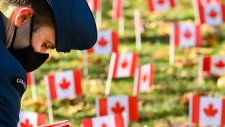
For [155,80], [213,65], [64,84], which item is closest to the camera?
[64,84]

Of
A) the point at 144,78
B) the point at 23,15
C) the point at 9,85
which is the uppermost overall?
the point at 23,15

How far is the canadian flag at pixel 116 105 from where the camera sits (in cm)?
425

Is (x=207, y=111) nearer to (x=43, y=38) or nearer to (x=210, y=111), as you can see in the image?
(x=210, y=111)

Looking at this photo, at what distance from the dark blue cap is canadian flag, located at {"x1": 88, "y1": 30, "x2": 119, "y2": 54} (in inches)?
124

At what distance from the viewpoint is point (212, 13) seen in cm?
633

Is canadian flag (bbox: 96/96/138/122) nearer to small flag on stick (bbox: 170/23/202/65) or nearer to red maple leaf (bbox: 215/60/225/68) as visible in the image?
red maple leaf (bbox: 215/60/225/68)

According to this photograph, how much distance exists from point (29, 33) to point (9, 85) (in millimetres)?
230

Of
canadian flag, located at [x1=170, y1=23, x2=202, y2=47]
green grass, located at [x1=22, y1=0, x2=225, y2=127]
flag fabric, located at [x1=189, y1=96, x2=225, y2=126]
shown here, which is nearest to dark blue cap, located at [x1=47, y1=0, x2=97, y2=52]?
flag fabric, located at [x1=189, y1=96, x2=225, y2=126]

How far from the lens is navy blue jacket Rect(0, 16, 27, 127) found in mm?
2289

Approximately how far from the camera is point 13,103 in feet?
7.70

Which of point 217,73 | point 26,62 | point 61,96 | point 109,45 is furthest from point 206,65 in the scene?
point 26,62

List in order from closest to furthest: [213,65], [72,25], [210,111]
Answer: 1. [72,25]
2. [210,111]
3. [213,65]

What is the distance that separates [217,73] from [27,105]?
170cm

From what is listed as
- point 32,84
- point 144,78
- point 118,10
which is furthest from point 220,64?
point 118,10
